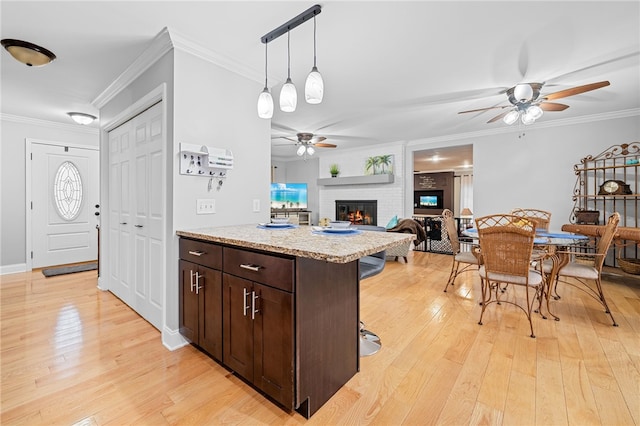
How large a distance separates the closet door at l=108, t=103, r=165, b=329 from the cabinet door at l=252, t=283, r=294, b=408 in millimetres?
1132

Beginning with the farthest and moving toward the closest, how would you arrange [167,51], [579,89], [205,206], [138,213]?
[579,89], [138,213], [205,206], [167,51]

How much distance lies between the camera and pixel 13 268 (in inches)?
160

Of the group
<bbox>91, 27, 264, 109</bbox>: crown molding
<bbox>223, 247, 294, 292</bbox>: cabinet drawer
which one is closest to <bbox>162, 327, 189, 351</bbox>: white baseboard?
<bbox>223, 247, 294, 292</bbox>: cabinet drawer

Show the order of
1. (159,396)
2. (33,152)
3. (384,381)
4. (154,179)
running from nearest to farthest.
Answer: (159,396), (384,381), (154,179), (33,152)

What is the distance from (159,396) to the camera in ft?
5.12

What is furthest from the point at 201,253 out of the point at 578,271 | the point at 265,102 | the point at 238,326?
the point at 578,271

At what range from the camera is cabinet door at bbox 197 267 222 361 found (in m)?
1.73

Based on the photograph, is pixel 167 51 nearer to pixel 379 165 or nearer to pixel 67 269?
pixel 67 269

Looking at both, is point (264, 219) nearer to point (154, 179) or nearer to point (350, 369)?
point (154, 179)

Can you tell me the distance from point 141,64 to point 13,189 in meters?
3.51

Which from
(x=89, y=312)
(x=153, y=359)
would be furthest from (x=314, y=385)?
(x=89, y=312)

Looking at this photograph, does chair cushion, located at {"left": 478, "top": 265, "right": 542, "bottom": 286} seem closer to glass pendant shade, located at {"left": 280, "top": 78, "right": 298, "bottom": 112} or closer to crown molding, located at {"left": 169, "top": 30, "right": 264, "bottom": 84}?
glass pendant shade, located at {"left": 280, "top": 78, "right": 298, "bottom": 112}

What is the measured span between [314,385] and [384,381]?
Result: 51 centimetres

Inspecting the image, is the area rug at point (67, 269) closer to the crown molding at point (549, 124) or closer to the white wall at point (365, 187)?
the white wall at point (365, 187)
